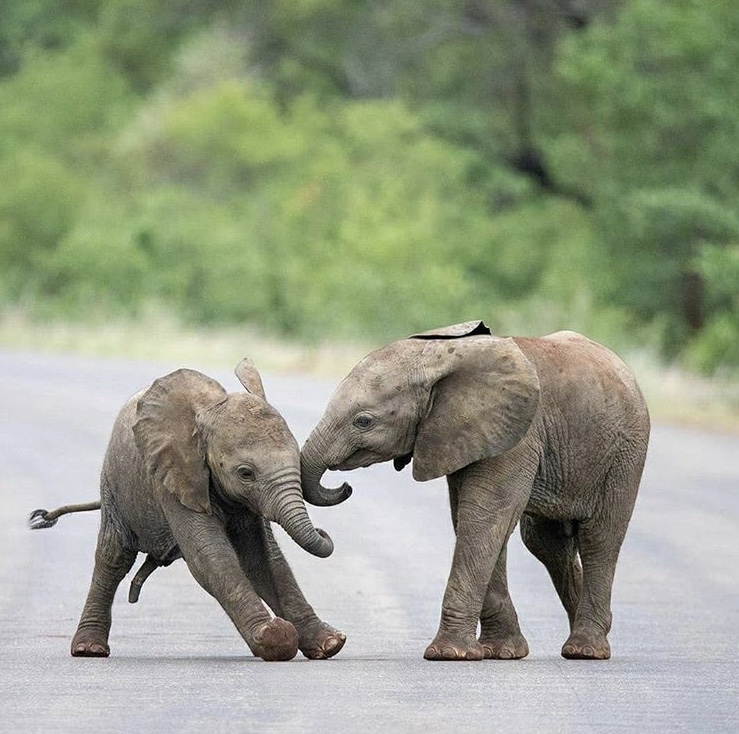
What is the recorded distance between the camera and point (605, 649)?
1170 cm

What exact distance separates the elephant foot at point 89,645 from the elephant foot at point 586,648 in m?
2.36

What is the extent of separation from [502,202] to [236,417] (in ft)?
157

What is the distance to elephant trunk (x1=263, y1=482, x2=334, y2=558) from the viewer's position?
410 inches

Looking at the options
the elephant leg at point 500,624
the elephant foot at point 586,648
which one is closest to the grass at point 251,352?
the elephant foot at point 586,648

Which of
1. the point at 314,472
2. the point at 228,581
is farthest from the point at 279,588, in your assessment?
the point at 314,472

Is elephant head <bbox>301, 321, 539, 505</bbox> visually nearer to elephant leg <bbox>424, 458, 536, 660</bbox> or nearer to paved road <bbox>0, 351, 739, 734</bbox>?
elephant leg <bbox>424, 458, 536, 660</bbox>

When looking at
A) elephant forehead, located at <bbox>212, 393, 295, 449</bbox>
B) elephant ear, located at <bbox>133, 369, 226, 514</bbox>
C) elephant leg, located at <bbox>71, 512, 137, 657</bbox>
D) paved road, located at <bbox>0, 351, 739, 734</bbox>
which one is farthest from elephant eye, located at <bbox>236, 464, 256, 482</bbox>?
elephant leg, located at <bbox>71, 512, 137, 657</bbox>

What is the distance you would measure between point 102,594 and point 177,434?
1.20 meters

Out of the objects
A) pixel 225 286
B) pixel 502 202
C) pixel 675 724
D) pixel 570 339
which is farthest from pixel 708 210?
pixel 675 724

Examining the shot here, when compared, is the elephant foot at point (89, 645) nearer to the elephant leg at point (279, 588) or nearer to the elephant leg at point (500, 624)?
the elephant leg at point (279, 588)

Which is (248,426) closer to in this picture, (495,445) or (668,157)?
(495,445)

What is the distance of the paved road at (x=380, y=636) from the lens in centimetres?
921

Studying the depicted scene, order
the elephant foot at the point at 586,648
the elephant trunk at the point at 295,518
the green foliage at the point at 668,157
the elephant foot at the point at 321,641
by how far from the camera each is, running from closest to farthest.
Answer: the elephant trunk at the point at 295,518 → the elephant foot at the point at 321,641 → the elephant foot at the point at 586,648 → the green foliage at the point at 668,157

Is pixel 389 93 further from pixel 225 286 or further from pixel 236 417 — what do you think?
pixel 236 417
